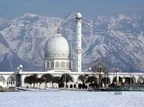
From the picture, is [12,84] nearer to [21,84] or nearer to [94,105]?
[21,84]

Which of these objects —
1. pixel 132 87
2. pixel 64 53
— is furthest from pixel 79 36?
pixel 132 87

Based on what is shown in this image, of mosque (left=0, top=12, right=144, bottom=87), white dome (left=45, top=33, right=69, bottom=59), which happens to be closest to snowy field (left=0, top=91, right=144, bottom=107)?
mosque (left=0, top=12, right=144, bottom=87)

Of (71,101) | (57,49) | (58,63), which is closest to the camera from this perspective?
(71,101)

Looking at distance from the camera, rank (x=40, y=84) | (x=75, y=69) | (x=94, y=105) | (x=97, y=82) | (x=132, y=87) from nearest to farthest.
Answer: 1. (x=94, y=105)
2. (x=132, y=87)
3. (x=97, y=82)
4. (x=40, y=84)
5. (x=75, y=69)

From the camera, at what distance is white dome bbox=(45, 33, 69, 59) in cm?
17925

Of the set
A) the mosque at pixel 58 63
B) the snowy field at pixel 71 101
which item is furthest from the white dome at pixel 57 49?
the snowy field at pixel 71 101

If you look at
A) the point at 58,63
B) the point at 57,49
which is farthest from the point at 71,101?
the point at 57,49

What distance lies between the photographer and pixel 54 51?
180 meters

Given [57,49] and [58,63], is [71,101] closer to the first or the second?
[58,63]

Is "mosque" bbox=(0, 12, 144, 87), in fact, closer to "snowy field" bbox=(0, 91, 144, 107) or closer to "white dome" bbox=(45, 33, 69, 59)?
"white dome" bbox=(45, 33, 69, 59)

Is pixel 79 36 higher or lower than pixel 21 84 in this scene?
higher

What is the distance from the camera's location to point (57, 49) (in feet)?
591

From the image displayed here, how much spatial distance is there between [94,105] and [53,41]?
12300cm

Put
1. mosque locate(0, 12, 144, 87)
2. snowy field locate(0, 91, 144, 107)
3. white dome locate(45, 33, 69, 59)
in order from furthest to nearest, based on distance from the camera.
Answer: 1. white dome locate(45, 33, 69, 59)
2. mosque locate(0, 12, 144, 87)
3. snowy field locate(0, 91, 144, 107)
